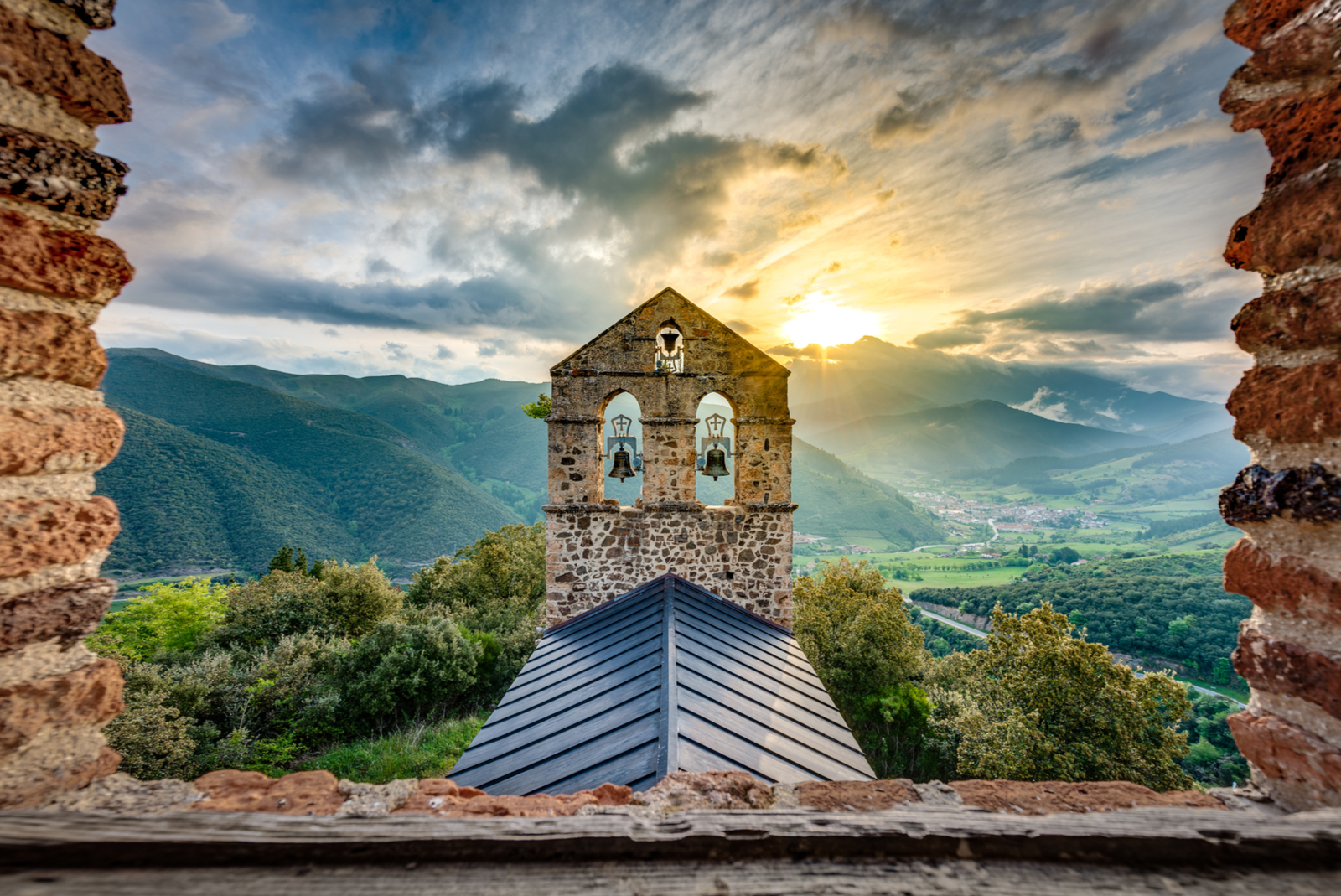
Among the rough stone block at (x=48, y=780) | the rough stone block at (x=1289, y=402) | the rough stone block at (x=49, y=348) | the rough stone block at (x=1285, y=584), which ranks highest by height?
the rough stone block at (x=49, y=348)

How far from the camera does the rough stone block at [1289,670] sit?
4.36 feet

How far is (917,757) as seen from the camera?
1457 centimetres

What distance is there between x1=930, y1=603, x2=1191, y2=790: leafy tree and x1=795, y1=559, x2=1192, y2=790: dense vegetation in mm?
19

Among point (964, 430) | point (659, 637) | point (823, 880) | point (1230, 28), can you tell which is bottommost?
point (659, 637)

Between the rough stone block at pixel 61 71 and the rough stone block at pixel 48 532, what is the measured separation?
3.94ft

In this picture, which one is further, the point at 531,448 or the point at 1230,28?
the point at 531,448

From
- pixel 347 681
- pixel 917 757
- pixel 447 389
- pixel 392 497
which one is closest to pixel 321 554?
pixel 392 497

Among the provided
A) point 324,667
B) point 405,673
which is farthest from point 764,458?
point 324,667

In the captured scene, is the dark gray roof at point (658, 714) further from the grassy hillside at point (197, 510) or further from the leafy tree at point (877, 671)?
the grassy hillside at point (197, 510)

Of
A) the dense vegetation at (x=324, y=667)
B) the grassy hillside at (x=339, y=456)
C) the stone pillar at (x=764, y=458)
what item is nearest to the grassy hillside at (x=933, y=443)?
the grassy hillside at (x=339, y=456)

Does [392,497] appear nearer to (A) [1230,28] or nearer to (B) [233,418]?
(B) [233,418]

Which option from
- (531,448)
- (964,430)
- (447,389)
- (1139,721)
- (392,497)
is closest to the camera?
(1139,721)

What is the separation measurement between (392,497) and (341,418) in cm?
2566

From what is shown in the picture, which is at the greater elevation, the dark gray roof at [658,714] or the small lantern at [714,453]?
the small lantern at [714,453]
